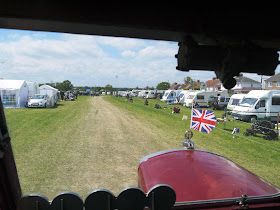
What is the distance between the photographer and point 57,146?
7.46 metres

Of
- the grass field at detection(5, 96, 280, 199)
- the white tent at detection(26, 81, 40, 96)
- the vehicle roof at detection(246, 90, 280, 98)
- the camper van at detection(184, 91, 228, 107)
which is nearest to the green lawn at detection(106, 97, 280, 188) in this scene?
the grass field at detection(5, 96, 280, 199)

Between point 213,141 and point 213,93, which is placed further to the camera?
point 213,93

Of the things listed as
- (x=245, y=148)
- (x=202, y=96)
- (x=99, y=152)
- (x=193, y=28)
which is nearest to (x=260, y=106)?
(x=245, y=148)

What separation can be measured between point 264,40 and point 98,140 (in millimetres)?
7879

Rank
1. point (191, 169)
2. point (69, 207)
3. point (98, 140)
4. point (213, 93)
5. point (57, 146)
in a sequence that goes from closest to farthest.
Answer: point (69, 207) < point (191, 169) < point (57, 146) < point (98, 140) < point (213, 93)

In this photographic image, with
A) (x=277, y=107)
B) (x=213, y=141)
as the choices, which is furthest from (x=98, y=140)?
(x=277, y=107)

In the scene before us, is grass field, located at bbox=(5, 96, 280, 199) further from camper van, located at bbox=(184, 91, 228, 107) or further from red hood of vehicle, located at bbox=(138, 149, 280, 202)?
Answer: camper van, located at bbox=(184, 91, 228, 107)

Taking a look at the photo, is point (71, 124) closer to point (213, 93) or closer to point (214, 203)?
point (214, 203)

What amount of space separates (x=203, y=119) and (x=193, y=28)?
6.81 m

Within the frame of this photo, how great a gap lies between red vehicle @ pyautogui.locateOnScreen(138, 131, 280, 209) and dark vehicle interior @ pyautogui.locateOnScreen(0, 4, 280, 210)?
1.21 m

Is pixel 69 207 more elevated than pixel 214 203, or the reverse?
pixel 69 207

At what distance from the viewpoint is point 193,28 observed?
1.09 meters

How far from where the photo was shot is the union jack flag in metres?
7.36

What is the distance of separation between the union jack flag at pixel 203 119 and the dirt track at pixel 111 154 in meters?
1.54
